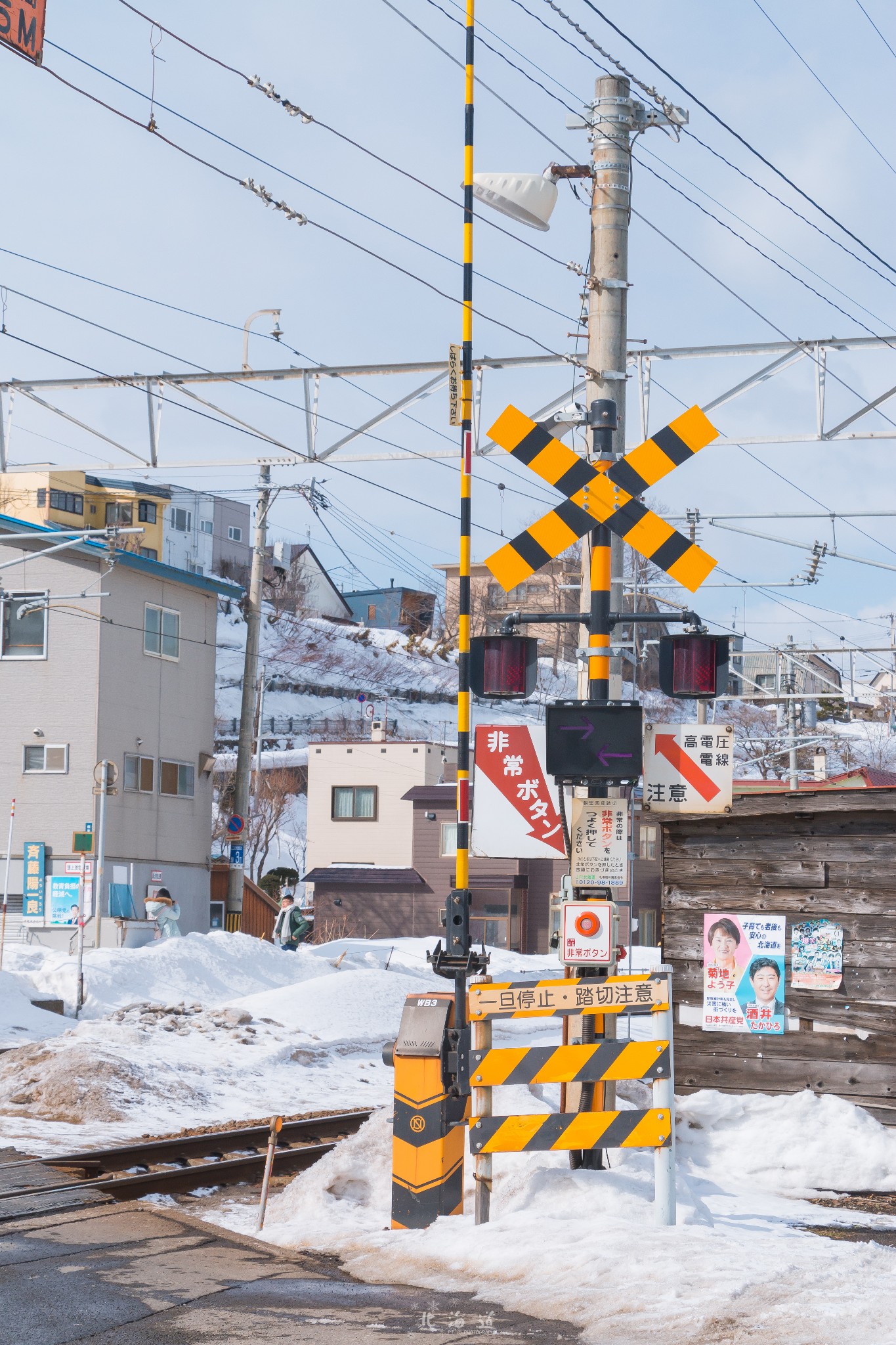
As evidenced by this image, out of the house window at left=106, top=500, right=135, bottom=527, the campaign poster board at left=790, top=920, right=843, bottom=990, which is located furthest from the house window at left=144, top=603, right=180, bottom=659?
the house window at left=106, top=500, right=135, bottom=527

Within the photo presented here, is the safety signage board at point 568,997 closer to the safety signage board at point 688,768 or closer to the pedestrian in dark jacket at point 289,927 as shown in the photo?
the safety signage board at point 688,768

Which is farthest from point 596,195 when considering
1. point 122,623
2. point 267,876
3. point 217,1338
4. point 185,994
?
point 267,876

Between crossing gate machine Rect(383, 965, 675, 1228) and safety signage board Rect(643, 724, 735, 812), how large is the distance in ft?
3.65

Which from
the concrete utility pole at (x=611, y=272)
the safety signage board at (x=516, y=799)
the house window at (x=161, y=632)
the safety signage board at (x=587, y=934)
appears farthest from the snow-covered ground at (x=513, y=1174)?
the house window at (x=161, y=632)

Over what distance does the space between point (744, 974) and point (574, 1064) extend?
4394 millimetres

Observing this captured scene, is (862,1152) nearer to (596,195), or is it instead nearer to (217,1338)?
(217,1338)

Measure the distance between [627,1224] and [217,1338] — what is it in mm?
2250

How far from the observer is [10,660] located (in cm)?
3316

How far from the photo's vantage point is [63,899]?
102 ft

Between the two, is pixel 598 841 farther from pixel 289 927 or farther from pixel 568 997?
pixel 289 927

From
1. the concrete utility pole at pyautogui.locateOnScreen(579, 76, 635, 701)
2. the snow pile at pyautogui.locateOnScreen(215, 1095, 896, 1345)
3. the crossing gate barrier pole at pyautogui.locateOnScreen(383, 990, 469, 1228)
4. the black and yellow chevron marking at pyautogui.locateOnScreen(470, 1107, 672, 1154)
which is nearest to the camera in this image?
the snow pile at pyautogui.locateOnScreen(215, 1095, 896, 1345)

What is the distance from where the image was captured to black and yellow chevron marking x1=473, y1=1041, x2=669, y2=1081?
24.8 feet

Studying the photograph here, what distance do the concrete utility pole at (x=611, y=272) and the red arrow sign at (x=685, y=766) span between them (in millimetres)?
872

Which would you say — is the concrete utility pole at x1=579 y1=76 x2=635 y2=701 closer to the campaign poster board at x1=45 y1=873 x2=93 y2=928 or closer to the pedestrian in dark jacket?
the campaign poster board at x1=45 y1=873 x2=93 y2=928
